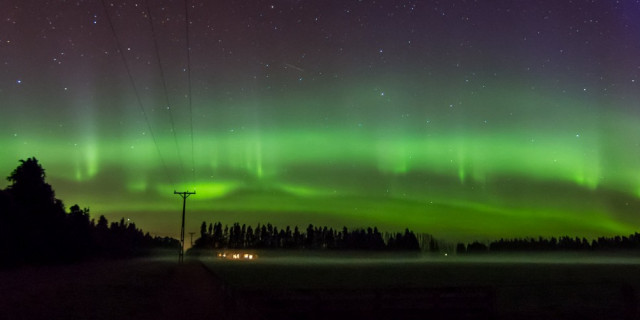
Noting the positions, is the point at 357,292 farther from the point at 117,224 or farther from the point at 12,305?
the point at 117,224

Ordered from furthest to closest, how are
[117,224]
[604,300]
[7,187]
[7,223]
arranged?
[117,224] → [7,187] → [7,223] → [604,300]

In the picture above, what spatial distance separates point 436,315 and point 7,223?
54653 mm

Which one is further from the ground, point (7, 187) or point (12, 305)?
point (7, 187)

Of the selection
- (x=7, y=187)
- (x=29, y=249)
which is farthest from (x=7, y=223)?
(x=7, y=187)

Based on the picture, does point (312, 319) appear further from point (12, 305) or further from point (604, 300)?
point (604, 300)

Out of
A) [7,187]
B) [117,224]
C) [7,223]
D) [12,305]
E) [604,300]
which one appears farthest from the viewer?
[117,224]

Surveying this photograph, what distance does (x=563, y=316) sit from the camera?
17641 millimetres

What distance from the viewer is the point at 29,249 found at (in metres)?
62.7

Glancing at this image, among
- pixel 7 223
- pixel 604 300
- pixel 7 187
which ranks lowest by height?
pixel 604 300

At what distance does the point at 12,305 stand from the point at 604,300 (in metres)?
21.2

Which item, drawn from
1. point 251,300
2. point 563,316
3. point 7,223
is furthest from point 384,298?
point 7,223

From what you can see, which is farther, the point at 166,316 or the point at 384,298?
the point at 166,316

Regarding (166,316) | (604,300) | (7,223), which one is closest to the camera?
(166,316)

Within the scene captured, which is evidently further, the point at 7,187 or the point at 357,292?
the point at 7,187
